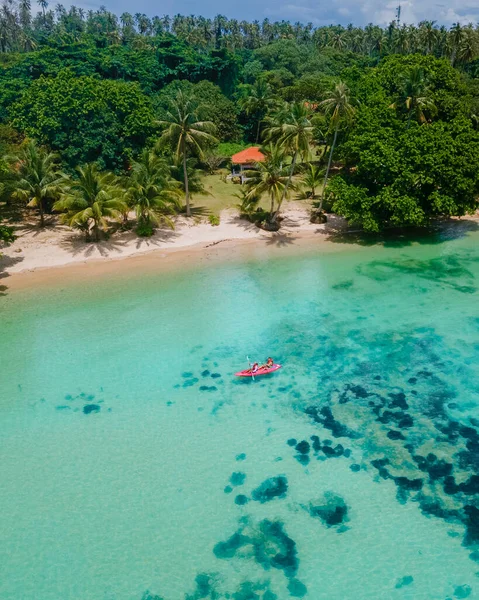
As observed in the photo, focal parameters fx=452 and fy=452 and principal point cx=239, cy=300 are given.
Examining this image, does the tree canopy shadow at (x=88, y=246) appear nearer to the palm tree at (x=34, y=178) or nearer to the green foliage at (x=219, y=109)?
the palm tree at (x=34, y=178)

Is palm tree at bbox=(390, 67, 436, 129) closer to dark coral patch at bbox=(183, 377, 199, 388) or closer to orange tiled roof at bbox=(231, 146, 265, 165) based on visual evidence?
orange tiled roof at bbox=(231, 146, 265, 165)

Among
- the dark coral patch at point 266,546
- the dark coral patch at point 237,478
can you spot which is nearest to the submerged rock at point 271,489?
the dark coral patch at point 237,478

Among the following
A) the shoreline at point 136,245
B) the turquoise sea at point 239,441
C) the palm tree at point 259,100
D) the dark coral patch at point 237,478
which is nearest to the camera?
the turquoise sea at point 239,441

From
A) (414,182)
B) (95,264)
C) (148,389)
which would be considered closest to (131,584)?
(148,389)

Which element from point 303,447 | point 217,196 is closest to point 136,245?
point 217,196

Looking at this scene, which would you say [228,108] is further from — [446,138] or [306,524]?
[306,524]

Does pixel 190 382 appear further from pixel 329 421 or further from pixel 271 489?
pixel 271 489
